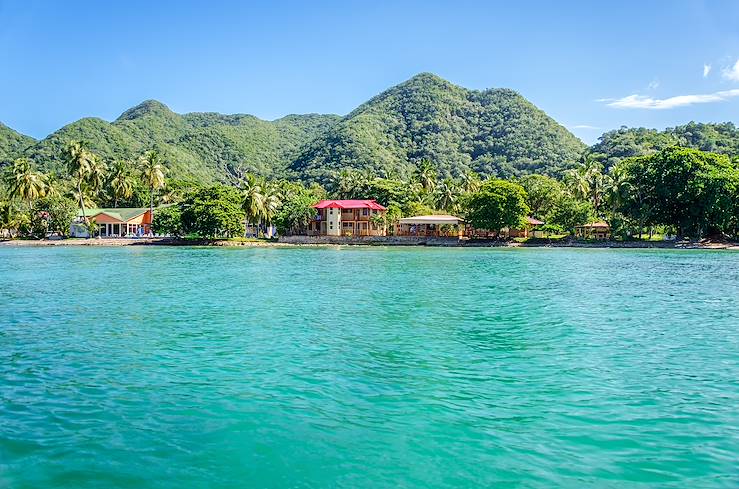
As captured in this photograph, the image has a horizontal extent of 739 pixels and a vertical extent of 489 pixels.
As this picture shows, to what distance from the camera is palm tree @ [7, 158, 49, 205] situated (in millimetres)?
83062

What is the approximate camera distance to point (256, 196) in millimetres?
85812

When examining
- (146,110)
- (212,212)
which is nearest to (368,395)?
(212,212)

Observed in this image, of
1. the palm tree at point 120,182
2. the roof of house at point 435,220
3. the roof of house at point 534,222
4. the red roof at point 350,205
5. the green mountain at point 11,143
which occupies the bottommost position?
the roof of house at point 534,222

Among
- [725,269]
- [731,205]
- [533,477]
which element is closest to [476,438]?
[533,477]

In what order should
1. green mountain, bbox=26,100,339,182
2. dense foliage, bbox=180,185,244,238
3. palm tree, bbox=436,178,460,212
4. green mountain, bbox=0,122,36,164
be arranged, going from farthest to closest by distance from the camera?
1. green mountain, bbox=26,100,339,182
2. green mountain, bbox=0,122,36,164
3. palm tree, bbox=436,178,460,212
4. dense foliage, bbox=180,185,244,238

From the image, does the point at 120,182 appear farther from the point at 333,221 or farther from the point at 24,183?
the point at 333,221

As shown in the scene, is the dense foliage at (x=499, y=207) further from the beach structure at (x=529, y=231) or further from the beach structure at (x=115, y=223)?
the beach structure at (x=115, y=223)

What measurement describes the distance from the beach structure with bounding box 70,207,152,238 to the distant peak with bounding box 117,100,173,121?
94.3m

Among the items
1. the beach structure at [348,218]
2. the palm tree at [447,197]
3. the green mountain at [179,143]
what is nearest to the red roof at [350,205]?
the beach structure at [348,218]

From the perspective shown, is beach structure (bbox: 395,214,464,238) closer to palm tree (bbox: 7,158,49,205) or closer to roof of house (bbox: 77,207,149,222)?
roof of house (bbox: 77,207,149,222)

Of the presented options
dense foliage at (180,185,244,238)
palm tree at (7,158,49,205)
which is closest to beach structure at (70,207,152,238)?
palm tree at (7,158,49,205)

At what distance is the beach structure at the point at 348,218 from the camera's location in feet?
303

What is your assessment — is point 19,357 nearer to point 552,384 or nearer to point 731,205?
point 552,384

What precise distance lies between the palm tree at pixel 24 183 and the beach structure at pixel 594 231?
250 feet
